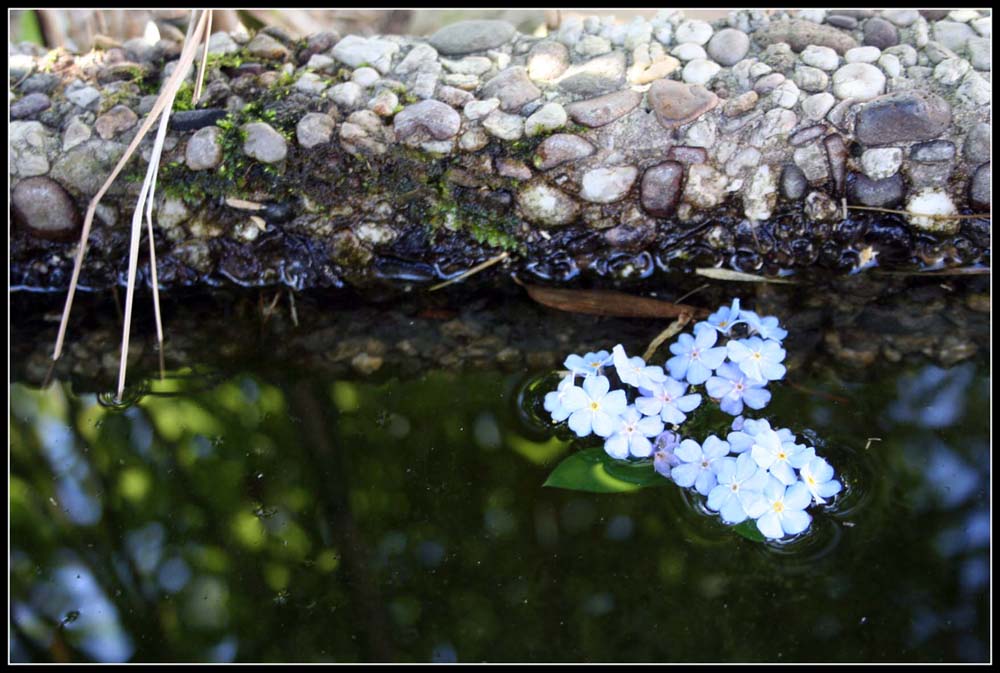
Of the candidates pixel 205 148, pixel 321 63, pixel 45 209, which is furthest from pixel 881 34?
pixel 45 209

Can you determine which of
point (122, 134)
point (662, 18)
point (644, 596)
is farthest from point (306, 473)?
point (662, 18)

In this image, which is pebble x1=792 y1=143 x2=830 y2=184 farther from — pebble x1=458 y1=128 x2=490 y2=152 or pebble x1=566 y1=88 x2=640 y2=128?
pebble x1=458 y1=128 x2=490 y2=152

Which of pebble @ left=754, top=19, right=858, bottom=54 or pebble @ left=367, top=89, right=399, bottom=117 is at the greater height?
pebble @ left=754, top=19, right=858, bottom=54

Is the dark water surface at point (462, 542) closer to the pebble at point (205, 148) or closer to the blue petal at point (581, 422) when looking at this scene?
the blue petal at point (581, 422)

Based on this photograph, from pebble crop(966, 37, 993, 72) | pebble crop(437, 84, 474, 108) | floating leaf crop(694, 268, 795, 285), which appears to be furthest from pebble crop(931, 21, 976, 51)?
pebble crop(437, 84, 474, 108)

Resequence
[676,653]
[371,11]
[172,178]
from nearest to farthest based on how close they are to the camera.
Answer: [676,653], [172,178], [371,11]

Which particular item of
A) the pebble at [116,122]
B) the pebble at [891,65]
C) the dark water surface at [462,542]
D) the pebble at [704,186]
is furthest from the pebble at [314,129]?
the pebble at [891,65]

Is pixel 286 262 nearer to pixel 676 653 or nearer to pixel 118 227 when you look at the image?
pixel 118 227
